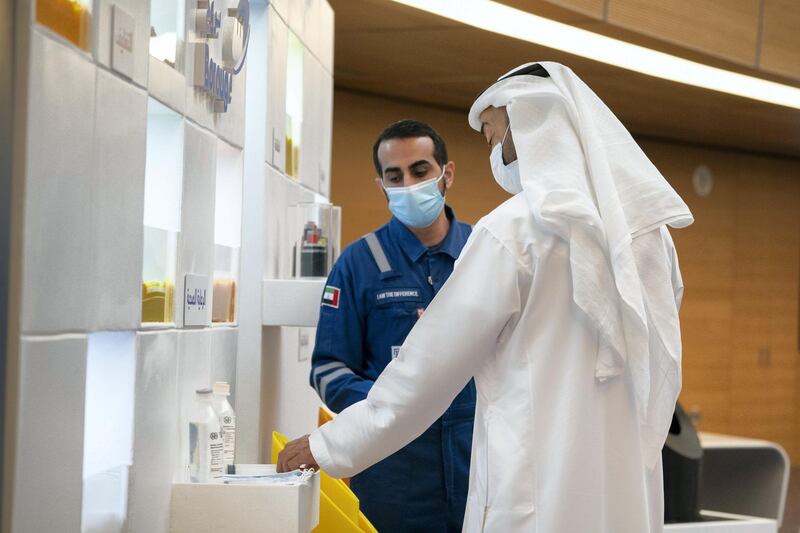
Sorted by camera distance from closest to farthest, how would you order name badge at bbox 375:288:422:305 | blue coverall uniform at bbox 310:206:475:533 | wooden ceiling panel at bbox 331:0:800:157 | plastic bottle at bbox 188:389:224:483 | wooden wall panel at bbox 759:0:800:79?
plastic bottle at bbox 188:389:224:483 → blue coverall uniform at bbox 310:206:475:533 → name badge at bbox 375:288:422:305 → wooden ceiling panel at bbox 331:0:800:157 → wooden wall panel at bbox 759:0:800:79

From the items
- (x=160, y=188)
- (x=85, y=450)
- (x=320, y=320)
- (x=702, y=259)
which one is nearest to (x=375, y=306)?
(x=320, y=320)

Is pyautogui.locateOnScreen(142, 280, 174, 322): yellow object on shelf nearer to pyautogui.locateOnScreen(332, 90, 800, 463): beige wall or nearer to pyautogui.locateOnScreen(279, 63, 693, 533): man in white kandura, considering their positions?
pyautogui.locateOnScreen(279, 63, 693, 533): man in white kandura

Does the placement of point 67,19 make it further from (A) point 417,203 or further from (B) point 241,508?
(A) point 417,203

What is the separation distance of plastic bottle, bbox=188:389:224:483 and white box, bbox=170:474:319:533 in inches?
3.0

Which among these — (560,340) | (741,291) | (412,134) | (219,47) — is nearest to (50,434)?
(560,340)

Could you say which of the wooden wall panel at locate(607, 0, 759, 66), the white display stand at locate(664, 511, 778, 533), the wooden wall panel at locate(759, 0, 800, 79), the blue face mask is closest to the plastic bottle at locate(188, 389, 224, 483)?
the blue face mask

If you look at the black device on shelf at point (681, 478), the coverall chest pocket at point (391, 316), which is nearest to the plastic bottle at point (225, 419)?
the coverall chest pocket at point (391, 316)

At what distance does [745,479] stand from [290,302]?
4480 mm

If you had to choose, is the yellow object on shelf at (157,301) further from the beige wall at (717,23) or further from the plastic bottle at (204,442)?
the beige wall at (717,23)

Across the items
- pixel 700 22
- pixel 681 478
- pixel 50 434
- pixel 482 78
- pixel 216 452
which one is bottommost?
pixel 681 478

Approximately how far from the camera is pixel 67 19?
1985mm

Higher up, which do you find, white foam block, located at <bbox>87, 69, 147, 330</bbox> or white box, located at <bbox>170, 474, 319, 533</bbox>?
white foam block, located at <bbox>87, 69, 147, 330</bbox>

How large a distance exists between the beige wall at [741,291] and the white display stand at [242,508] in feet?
26.1

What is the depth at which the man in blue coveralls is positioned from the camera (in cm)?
324
